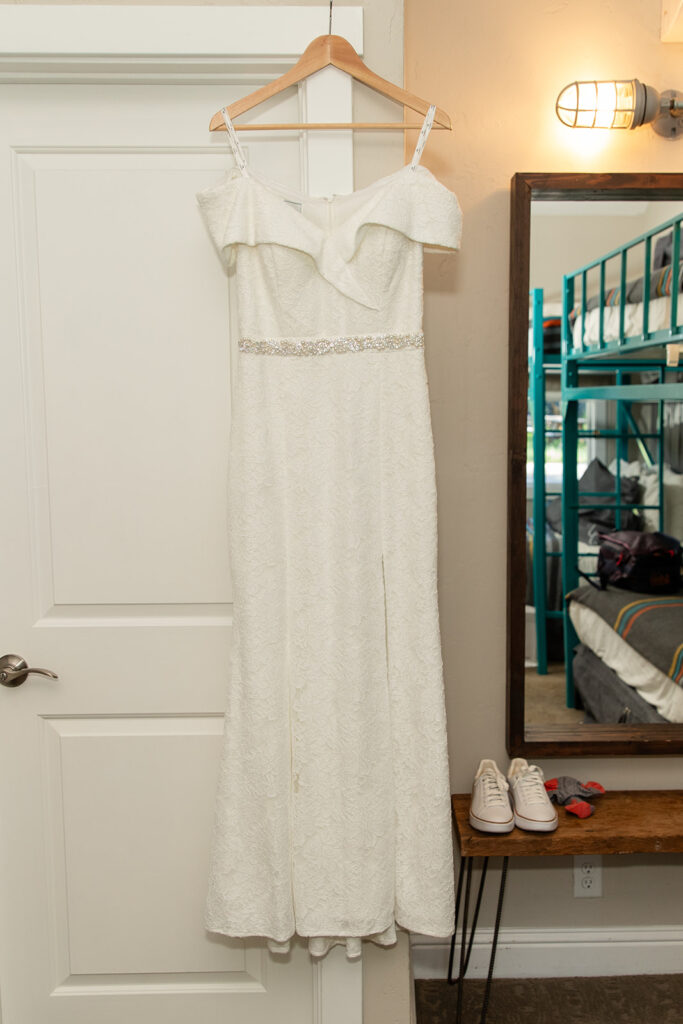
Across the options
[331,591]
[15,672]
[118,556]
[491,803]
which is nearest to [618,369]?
[331,591]

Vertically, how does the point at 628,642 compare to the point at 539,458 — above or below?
below

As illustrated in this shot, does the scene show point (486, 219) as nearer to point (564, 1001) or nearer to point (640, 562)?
point (640, 562)

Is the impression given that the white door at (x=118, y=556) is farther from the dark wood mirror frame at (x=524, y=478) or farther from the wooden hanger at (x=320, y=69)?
the dark wood mirror frame at (x=524, y=478)

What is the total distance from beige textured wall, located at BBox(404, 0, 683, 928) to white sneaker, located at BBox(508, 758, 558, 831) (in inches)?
6.5

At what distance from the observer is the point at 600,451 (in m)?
1.81

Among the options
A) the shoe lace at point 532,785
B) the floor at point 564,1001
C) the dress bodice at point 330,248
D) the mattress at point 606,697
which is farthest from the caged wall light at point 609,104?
the floor at point 564,1001

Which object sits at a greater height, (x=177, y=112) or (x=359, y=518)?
(x=177, y=112)

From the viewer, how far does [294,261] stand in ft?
4.61

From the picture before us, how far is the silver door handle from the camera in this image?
5.25ft

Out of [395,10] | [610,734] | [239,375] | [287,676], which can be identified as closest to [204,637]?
[287,676]

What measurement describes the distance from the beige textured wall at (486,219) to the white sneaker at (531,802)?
0.16 meters

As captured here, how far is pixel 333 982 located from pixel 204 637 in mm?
743

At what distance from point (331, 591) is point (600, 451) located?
767mm

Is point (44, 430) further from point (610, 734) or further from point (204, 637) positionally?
point (610, 734)
